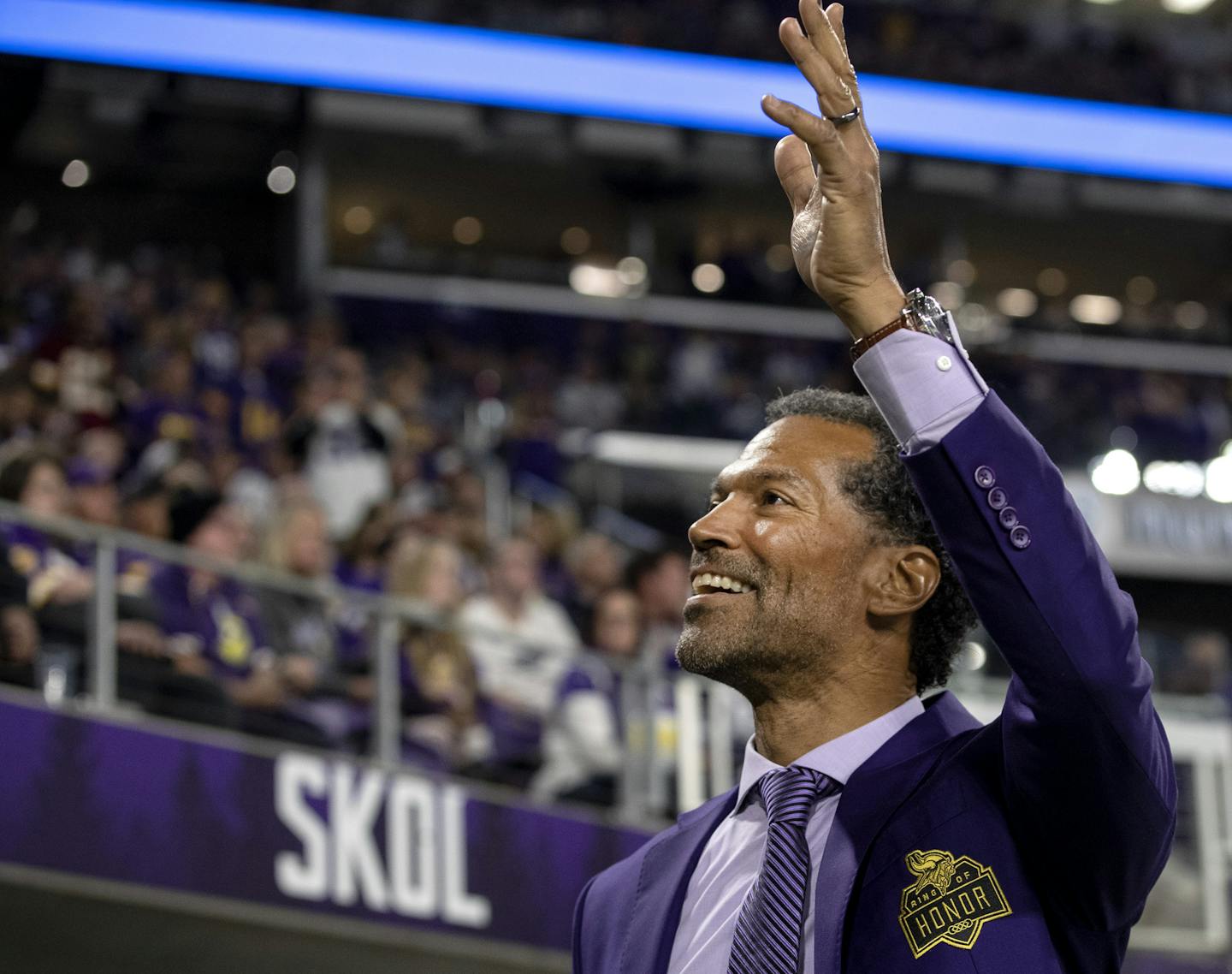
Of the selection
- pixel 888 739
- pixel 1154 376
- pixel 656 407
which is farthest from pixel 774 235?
pixel 888 739

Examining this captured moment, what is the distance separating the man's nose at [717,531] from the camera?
1643mm

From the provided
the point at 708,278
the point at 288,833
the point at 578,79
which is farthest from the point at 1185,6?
the point at 288,833

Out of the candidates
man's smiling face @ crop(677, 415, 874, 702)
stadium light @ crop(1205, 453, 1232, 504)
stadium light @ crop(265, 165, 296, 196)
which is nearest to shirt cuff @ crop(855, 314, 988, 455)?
man's smiling face @ crop(677, 415, 874, 702)

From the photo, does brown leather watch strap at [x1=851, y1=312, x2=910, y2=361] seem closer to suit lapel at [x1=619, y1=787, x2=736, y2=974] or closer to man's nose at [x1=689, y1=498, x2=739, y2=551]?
man's nose at [x1=689, y1=498, x2=739, y2=551]

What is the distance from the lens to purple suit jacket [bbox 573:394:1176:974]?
126 cm

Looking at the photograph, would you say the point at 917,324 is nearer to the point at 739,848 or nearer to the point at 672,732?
the point at 739,848

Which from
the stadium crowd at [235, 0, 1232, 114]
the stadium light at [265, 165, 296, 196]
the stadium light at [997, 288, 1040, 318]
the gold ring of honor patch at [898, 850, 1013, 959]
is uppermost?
the stadium crowd at [235, 0, 1232, 114]

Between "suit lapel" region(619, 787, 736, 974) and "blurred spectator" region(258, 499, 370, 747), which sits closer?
"suit lapel" region(619, 787, 736, 974)

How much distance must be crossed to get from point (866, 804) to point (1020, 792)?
0.16 meters

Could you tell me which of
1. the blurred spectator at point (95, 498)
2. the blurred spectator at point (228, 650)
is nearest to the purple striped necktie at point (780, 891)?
the blurred spectator at point (228, 650)

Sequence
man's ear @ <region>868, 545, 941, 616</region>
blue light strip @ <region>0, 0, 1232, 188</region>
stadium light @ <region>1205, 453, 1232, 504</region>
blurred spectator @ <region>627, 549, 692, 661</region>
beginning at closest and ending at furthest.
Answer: man's ear @ <region>868, 545, 941, 616</region>, blurred spectator @ <region>627, 549, 692, 661</region>, blue light strip @ <region>0, 0, 1232, 188</region>, stadium light @ <region>1205, 453, 1232, 504</region>

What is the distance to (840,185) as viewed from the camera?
1333 mm

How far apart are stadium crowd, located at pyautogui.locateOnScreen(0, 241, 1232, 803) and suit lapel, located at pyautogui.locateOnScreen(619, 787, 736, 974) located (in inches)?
21.9

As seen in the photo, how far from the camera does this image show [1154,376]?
12125 millimetres
